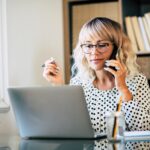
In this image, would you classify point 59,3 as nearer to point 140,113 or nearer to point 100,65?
point 100,65

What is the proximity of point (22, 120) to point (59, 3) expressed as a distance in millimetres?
1441

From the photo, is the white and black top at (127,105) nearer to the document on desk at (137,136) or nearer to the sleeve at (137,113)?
the sleeve at (137,113)

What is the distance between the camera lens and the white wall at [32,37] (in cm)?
272

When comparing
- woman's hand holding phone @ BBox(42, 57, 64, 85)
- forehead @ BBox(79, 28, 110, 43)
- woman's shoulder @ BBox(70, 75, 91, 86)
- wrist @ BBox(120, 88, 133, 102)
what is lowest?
wrist @ BBox(120, 88, 133, 102)

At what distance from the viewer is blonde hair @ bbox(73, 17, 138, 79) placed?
2.05m

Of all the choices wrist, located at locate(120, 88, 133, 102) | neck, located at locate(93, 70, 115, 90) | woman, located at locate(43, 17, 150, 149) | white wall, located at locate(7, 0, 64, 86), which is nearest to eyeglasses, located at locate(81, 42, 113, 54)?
woman, located at locate(43, 17, 150, 149)

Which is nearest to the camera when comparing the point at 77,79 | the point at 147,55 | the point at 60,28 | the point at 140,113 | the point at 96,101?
the point at 140,113

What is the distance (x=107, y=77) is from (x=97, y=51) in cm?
17

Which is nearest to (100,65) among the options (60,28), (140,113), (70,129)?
(140,113)

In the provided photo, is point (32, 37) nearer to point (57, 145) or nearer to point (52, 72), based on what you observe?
point (52, 72)

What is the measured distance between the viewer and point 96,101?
1.99m

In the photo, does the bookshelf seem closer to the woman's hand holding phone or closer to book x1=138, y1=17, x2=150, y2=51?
book x1=138, y1=17, x2=150, y2=51

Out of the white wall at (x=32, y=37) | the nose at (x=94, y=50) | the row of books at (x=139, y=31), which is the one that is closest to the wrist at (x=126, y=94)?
the nose at (x=94, y=50)

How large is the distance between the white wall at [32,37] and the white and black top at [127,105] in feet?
2.48
